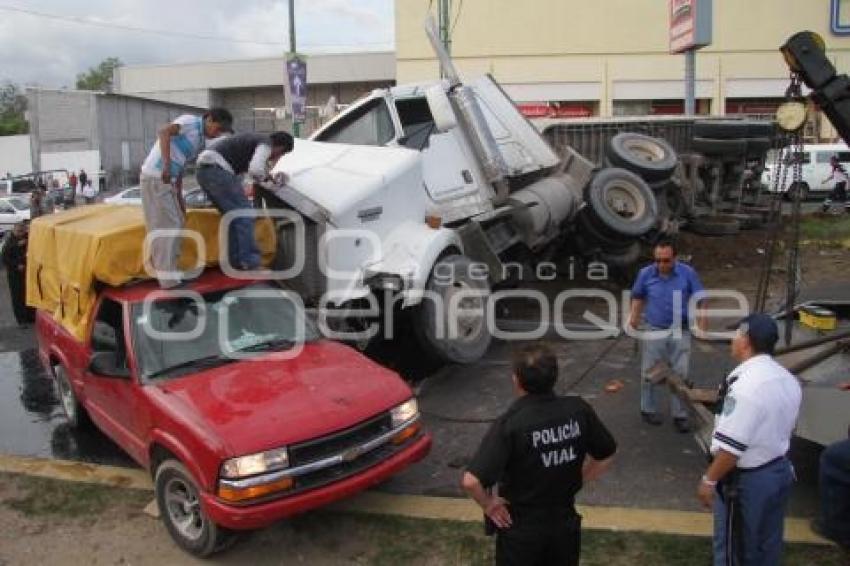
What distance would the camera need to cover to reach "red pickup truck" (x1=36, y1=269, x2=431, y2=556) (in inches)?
178

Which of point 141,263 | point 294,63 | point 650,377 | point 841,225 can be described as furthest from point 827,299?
point 294,63

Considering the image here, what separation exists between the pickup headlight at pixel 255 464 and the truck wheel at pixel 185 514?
1.04ft

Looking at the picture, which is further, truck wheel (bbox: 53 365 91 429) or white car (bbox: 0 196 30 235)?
white car (bbox: 0 196 30 235)

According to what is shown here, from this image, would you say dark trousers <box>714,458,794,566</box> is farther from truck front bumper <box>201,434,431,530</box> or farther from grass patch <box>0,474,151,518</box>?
grass patch <box>0,474,151,518</box>

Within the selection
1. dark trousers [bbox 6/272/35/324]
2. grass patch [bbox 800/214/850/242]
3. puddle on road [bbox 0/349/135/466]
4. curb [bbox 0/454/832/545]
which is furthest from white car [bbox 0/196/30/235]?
grass patch [bbox 800/214/850/242]

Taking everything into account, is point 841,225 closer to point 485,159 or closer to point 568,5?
point 485,159

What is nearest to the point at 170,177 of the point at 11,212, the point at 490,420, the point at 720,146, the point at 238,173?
the point at 238,173

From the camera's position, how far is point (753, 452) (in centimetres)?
365

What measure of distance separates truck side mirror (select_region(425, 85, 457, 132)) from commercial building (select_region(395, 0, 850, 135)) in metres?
27.9

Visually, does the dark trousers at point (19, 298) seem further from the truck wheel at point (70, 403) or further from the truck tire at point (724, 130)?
the truck tire at point (724, 130)

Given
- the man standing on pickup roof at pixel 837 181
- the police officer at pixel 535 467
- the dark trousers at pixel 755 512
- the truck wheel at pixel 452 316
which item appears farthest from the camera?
the man standing on pickup roof at pixel 837 181

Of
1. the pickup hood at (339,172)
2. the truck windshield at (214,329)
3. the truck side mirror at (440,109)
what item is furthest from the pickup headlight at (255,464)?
the truck side mirror at (440,109)

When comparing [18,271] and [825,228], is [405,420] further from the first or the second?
[825,228]

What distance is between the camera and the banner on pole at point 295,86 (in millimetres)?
20219
